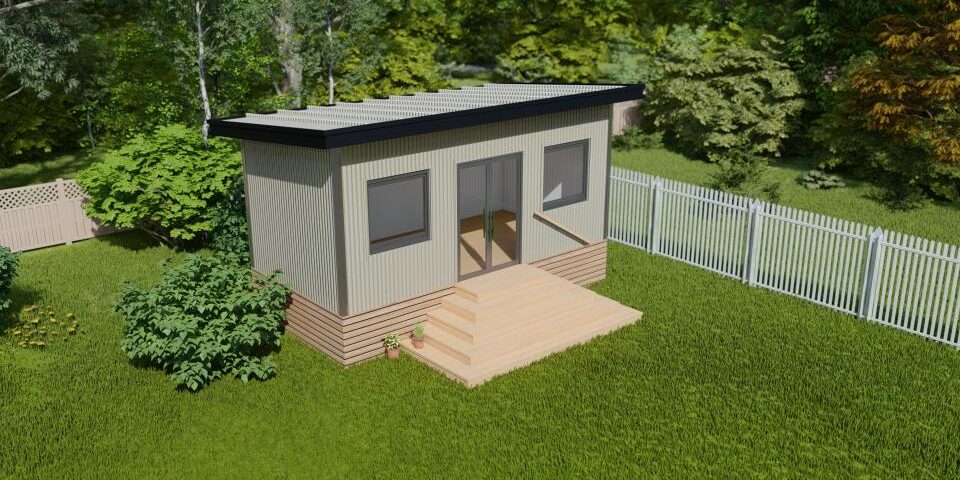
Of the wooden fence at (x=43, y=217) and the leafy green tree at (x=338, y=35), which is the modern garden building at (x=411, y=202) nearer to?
the wooden fence at (x=43, y=217)

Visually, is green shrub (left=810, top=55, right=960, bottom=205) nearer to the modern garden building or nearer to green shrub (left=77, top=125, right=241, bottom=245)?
the modern garden building

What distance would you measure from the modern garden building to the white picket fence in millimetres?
2529

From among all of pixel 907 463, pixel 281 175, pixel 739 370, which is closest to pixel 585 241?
pixel 739 370

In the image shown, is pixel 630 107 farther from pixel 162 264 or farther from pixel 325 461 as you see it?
pixel 325 461

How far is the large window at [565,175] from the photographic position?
14.3m

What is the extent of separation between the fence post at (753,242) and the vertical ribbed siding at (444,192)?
281 cm

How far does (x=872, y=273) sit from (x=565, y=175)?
5.31 metres

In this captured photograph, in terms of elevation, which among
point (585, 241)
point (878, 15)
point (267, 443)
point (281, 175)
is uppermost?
point (878, 15)

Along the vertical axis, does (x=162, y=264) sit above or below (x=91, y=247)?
above

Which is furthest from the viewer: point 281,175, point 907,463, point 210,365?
point 281,175

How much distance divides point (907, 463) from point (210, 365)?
8.99 meters

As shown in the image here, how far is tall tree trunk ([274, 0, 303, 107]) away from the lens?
2328cm

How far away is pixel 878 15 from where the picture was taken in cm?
2503

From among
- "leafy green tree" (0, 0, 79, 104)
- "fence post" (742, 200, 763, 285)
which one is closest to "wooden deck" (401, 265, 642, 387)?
"fence post" (742, 200, 763, 285)
